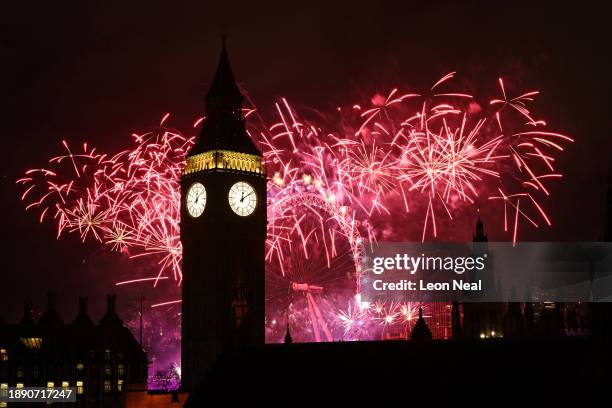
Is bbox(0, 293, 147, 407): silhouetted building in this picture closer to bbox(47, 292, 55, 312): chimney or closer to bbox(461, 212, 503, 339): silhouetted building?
bbox(47, 292, 55, 312): chimney

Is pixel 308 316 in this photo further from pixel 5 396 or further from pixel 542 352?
pixel 542 352

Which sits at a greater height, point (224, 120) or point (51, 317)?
point (224, 120)

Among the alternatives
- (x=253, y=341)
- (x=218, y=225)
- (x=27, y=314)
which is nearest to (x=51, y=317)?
(x=27, y=314)

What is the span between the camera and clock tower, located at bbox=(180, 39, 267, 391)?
119938mm

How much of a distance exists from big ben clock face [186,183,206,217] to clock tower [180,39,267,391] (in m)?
0.10

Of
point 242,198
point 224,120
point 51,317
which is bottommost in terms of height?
point 51,317

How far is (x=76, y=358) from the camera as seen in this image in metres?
173

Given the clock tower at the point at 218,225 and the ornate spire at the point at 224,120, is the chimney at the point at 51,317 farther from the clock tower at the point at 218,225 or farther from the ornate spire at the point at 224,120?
the ornate spire at the point at 224,120

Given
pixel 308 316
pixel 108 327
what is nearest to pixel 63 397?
pixel 108 327

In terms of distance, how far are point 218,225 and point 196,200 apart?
146 inches

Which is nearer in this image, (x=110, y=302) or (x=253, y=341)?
(x=253, y=341)

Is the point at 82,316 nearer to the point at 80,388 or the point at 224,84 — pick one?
the point at 80,388

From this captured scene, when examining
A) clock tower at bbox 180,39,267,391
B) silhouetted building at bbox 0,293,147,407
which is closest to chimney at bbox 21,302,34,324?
silhouetted building at bbox 0,293,147,407

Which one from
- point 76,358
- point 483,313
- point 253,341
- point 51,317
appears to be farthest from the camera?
point 51,317
